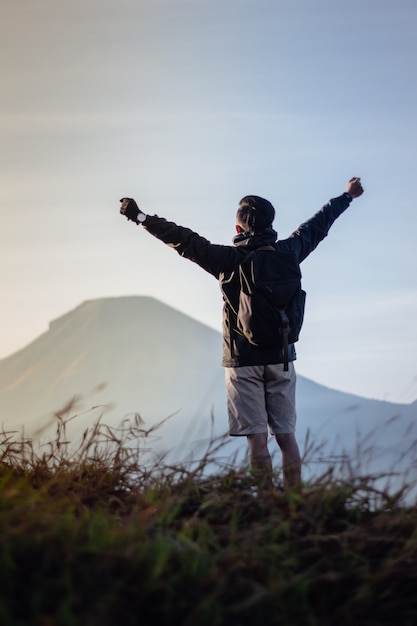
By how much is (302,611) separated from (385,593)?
18.0 inches

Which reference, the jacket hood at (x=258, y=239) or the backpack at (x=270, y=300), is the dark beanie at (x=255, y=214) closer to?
the jacket hood at (x=258, y=239)

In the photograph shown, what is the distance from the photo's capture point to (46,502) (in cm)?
442

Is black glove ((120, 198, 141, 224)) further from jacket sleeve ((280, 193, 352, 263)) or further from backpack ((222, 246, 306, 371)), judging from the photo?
jacket sleeve ((280, 193, 352, 263))

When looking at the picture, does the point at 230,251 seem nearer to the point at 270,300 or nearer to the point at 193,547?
the point at 270,300

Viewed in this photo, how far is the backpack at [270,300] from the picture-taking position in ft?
21.2

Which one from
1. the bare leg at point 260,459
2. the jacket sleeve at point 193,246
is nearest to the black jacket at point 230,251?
the jacket sleeve at point 193,246

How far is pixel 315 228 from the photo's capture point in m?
7.38

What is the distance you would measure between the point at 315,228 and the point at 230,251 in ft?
3.21

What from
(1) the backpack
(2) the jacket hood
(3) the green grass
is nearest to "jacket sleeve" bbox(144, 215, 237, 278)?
(2) the jacket hood

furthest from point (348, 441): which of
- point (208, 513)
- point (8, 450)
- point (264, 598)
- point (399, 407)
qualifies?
point (8, 450)

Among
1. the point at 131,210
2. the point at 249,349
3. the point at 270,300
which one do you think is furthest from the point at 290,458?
the point at 131,210

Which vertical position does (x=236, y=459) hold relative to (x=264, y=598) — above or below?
above

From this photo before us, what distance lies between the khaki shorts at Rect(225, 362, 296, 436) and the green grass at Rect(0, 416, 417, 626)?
130 centimetres

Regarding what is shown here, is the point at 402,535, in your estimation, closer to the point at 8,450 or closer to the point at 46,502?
the point at 46,502
